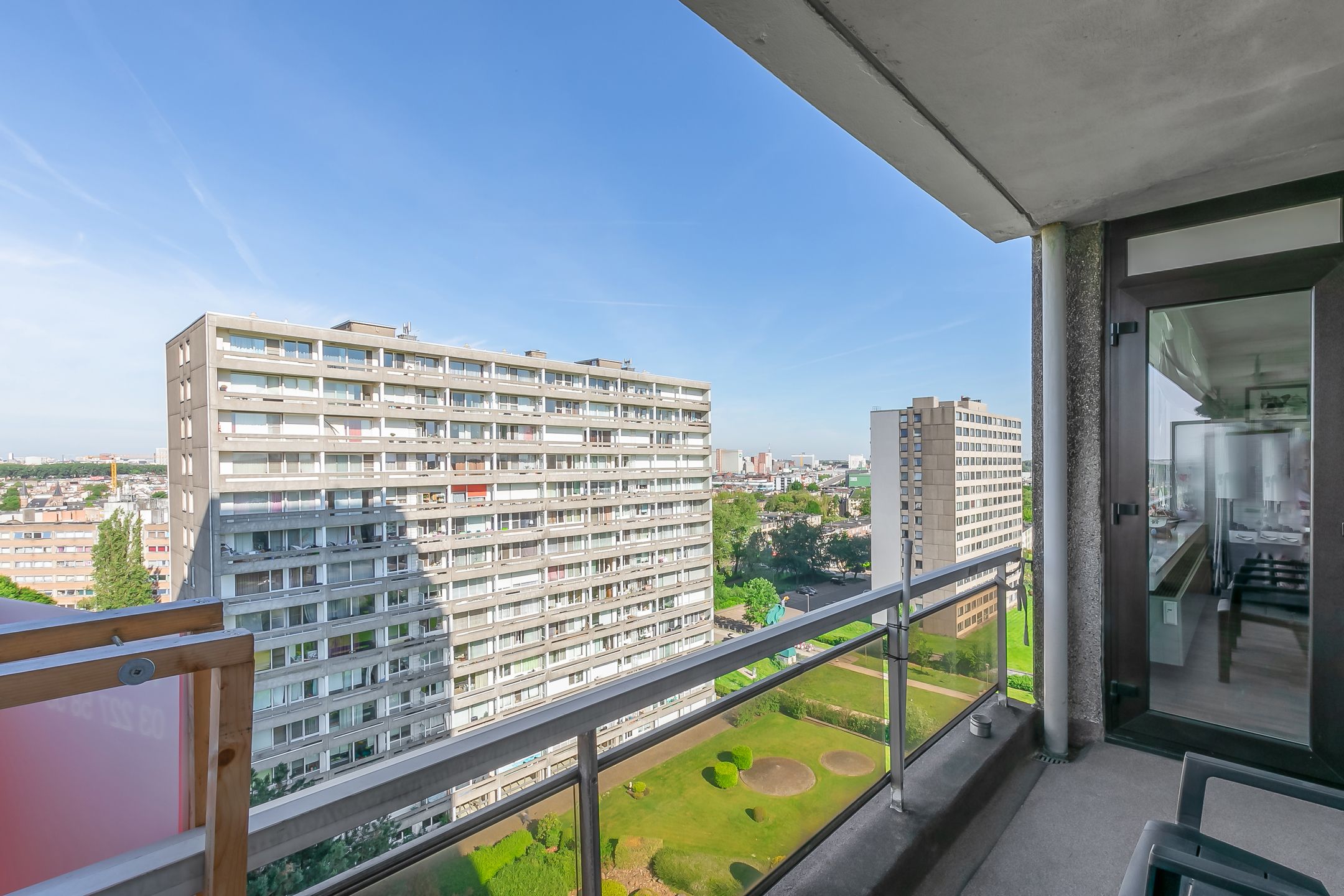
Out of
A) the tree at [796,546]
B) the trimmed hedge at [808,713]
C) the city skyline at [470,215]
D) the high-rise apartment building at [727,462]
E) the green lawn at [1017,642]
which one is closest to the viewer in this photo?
the trimmed hedge at [808,713]

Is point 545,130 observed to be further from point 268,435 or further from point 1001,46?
point 1001,46

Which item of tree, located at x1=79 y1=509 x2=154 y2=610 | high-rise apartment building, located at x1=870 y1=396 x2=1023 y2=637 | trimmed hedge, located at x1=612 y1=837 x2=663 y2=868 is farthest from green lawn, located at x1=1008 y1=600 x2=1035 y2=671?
tree, located at x1=79 y1=509 x2=154 y2=610

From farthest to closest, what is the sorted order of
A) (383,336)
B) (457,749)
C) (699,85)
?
(699,85)
(383,336)
(457,749)

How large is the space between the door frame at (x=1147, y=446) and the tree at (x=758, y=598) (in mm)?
8958

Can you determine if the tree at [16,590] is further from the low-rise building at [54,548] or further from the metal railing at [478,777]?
the metal railing at [478,777]

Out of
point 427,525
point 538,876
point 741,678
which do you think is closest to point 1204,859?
point 741,678

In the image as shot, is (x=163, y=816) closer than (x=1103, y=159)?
Yes

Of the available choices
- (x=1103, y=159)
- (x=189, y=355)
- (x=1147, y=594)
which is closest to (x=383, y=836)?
(x=1103, y=159)

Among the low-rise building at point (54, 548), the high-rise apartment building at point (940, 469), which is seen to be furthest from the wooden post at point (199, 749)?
the high-rise apartment building at point (940, 469)

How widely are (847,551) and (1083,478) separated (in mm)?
9646

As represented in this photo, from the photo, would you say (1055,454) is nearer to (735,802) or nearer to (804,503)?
(735,802)

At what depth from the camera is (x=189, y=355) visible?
6.02 m

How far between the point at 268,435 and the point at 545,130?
1558 cm

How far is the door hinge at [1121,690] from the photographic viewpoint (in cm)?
223
